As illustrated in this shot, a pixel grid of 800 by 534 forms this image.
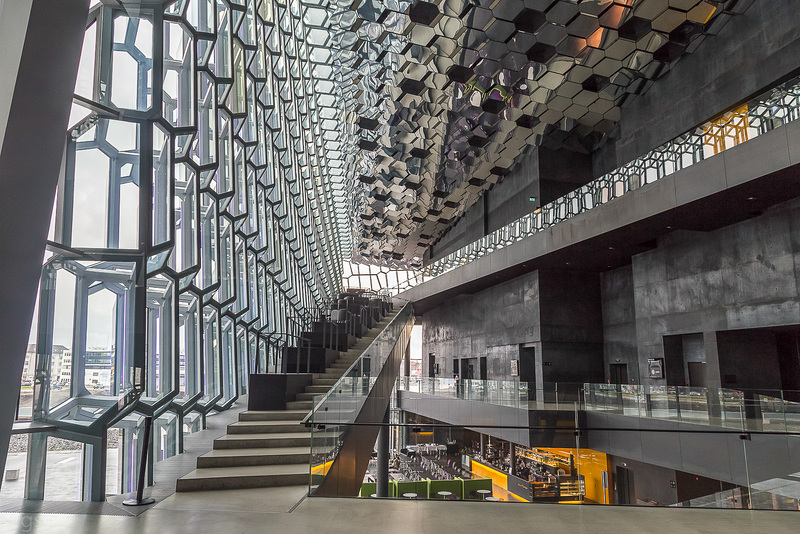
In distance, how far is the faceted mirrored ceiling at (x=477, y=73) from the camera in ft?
43.6

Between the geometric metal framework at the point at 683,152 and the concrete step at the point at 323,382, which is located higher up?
the geometric metal framework at the point at 683,152

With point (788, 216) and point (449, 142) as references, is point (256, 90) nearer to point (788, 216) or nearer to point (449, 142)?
point (449, 142)

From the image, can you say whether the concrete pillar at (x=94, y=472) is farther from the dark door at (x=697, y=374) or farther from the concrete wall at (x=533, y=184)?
the concrete wall at (x=533, y=184)

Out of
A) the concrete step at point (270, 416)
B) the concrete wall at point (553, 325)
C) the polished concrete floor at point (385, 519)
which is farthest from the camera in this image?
the concrete wall at point (553, 325)

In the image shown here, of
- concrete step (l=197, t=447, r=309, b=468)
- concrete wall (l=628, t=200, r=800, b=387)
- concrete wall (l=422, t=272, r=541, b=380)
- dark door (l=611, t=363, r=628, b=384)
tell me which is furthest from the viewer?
concrete wall (l=422, t=272, r=541, b=380)

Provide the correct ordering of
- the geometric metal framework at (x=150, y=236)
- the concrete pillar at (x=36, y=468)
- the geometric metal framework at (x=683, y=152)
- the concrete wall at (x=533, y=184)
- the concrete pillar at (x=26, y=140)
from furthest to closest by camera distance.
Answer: the concrete wall at (x=533, y=184)
the geometric metal framework at (x=683, y=152)
the geometric metal framework at (x=150, y=236)
the concrete pillar at (x=36, y=468)
the concrete pillar at (x=26, y=140)

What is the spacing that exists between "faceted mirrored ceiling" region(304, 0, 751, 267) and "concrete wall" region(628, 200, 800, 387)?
5285mm

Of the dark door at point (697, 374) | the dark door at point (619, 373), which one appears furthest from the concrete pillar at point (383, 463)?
the dark door at point (619, 373)

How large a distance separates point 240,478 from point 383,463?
2.72m

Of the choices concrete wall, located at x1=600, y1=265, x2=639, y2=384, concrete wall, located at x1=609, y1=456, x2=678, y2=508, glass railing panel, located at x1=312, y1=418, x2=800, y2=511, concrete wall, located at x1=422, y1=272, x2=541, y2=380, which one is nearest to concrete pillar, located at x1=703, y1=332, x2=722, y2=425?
concrete wall, located at x1=600, y1=265, x2=639, y2=384

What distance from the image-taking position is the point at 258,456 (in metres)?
6.02

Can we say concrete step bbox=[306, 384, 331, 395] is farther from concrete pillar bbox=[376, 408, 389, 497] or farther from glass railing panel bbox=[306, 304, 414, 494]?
concrete pillar bbox=[376, 408, 389, 497]

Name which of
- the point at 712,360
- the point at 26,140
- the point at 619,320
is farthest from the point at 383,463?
the point at 619,320

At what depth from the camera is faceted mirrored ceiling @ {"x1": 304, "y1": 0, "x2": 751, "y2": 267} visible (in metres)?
13.3
